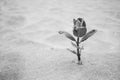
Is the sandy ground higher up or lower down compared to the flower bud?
lower down

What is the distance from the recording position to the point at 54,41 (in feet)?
8.27

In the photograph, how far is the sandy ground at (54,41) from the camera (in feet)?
5.64

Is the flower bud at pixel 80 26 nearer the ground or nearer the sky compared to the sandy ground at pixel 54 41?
nearer the sky

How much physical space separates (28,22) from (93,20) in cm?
120

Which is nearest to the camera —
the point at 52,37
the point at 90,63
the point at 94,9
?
the point at 90,63

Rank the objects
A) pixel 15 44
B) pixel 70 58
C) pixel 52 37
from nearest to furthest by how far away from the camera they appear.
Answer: pixel 70 58, pixel 15 44, pixel 52 37

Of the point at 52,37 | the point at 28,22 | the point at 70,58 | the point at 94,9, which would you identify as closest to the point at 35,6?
the point at 28,22

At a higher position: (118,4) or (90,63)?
(118,4)

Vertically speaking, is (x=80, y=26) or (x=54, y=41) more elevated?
(x=80, y=26)

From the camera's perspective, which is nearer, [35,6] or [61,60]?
[61,60]

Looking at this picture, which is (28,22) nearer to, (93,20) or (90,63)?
(93,20)

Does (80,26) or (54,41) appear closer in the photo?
(80,26)

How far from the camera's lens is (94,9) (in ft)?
11.9

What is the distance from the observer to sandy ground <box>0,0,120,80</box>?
5.64 feet
